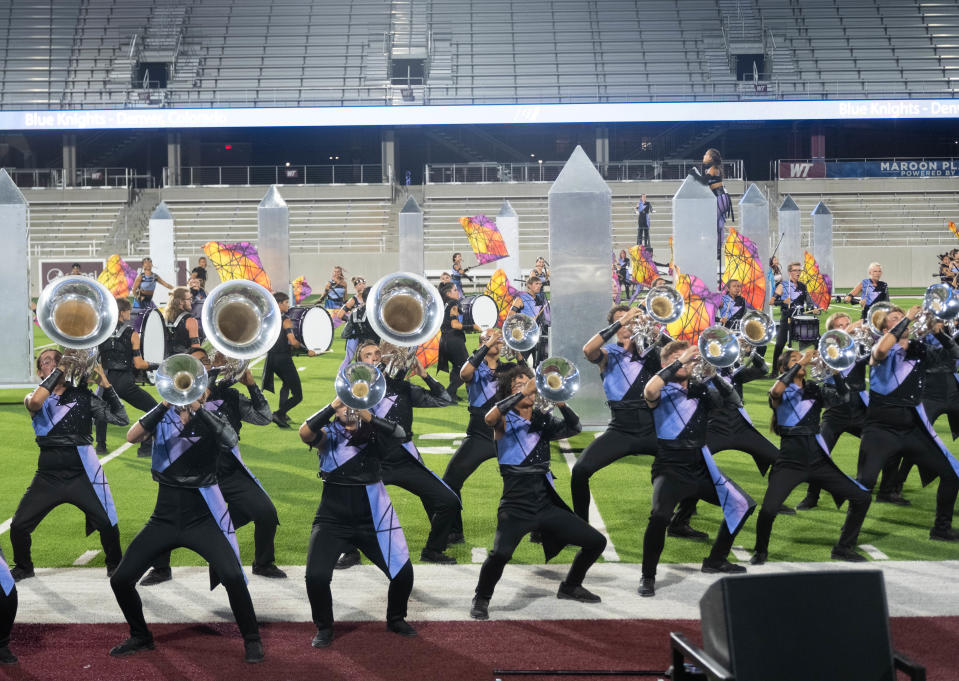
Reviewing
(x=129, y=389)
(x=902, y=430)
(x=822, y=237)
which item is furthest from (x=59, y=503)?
(x=822, y=237)

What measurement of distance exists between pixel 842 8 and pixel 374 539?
39078 mm

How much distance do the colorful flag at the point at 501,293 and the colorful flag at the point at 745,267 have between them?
10.3 feet

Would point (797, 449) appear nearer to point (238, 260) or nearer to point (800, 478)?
point (800, 478)

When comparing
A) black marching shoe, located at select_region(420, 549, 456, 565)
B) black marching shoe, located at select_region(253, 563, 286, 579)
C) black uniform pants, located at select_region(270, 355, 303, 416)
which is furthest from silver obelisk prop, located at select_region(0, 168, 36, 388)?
black marching shoe, located at select_region(420, 549, 456, 565)

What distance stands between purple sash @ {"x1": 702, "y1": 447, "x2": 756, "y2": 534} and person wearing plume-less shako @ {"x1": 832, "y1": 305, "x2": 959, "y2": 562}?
1.05 metres

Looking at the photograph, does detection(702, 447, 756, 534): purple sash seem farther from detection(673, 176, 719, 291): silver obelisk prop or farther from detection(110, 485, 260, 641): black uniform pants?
detection(673, 176, 719, 291): silver obelisk prop

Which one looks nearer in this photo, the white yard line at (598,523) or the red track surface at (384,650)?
the red track surface at (384,650)

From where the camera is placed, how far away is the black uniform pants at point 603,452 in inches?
294

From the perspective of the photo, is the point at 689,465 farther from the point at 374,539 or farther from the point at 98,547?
the point at 98,547

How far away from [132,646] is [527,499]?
2088mm

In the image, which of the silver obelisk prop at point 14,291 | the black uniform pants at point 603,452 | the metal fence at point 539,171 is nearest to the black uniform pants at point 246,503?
the black uniform pants at point 603,452

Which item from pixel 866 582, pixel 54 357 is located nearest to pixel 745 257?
pixel 54 357

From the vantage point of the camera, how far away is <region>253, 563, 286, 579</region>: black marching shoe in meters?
6.91

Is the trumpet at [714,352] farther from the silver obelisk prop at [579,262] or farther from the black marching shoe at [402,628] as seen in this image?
the silver obelisk prop at [579,262]
